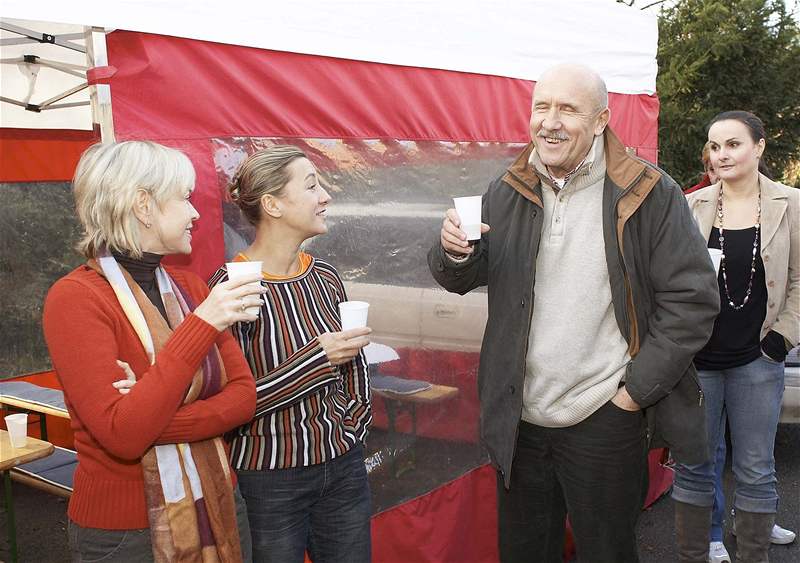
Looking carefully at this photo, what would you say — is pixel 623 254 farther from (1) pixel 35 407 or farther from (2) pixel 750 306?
(1) pixel 35 407

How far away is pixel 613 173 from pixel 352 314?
1023mm

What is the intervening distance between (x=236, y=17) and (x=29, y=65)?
2.98 metres

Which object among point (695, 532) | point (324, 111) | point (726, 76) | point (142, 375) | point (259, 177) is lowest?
point (695, 532)

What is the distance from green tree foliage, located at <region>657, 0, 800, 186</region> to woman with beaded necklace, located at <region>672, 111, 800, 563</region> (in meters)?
8.64

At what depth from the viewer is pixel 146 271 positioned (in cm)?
186

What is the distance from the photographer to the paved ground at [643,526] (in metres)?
4.11

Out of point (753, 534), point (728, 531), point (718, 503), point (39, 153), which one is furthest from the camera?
point (39, 153)

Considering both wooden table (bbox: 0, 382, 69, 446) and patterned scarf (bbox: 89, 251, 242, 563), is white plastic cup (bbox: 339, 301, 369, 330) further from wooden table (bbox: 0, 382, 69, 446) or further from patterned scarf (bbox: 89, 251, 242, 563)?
wooden table (bbox: 0, 382, 69, 446)

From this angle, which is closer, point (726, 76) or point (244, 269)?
point (244, 269)

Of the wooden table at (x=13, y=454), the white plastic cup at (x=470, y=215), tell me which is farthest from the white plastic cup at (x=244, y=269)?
the wooden table at (x=13, y=454)

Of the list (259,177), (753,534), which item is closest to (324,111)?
(259,177)

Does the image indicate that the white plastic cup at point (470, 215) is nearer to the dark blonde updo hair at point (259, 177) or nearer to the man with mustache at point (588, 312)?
the man with mustache at point (588, 312)

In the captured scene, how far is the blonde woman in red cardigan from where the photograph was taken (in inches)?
65.6

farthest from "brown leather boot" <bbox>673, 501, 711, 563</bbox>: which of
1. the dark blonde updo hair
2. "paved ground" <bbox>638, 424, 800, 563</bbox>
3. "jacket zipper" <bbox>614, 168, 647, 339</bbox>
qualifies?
the dark blonde updo hair
